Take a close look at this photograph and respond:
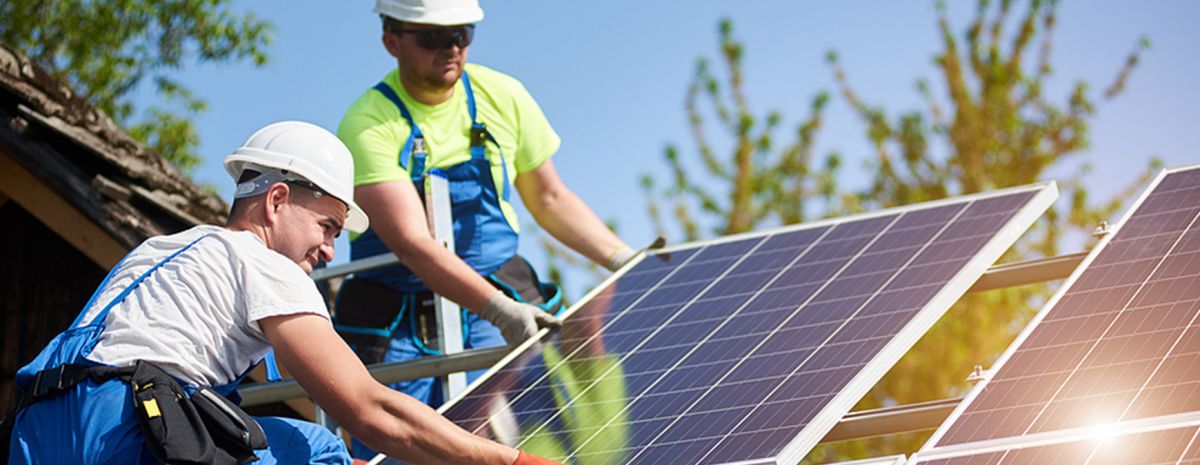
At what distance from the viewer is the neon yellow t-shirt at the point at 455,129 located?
24.6 ft

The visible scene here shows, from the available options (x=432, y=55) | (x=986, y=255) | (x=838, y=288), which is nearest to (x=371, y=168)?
(x=432, y=55)

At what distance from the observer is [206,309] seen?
4730 mm

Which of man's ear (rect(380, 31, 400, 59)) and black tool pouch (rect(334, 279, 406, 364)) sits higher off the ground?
man's ear (rect(380, 31, 400, 59))

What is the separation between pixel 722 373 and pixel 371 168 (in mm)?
2090

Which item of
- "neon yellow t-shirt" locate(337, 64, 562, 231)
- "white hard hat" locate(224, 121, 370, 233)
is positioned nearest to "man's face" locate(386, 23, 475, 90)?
"neon yellow t-shirt" locate(337, 64, 562, 231)

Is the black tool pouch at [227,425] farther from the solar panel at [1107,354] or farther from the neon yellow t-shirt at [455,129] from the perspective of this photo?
the neon yellow t-shirt at [455,129]

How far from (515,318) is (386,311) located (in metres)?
0.95

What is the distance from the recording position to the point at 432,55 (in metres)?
7.61

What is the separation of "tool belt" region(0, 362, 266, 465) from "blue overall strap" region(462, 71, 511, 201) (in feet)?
10.2

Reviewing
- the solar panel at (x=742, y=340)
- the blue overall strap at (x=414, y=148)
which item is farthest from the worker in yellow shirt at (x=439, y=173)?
the solar panel at (x=742, y=340)

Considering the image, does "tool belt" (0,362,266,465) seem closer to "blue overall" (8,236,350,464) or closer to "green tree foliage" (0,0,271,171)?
"blue overall" (8,236,350,464)

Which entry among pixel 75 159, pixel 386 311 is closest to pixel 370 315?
pixel 386 311

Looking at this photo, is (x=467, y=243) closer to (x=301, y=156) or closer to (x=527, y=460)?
(x=301, y=156)

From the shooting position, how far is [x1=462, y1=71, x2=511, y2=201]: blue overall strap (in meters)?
7.80
